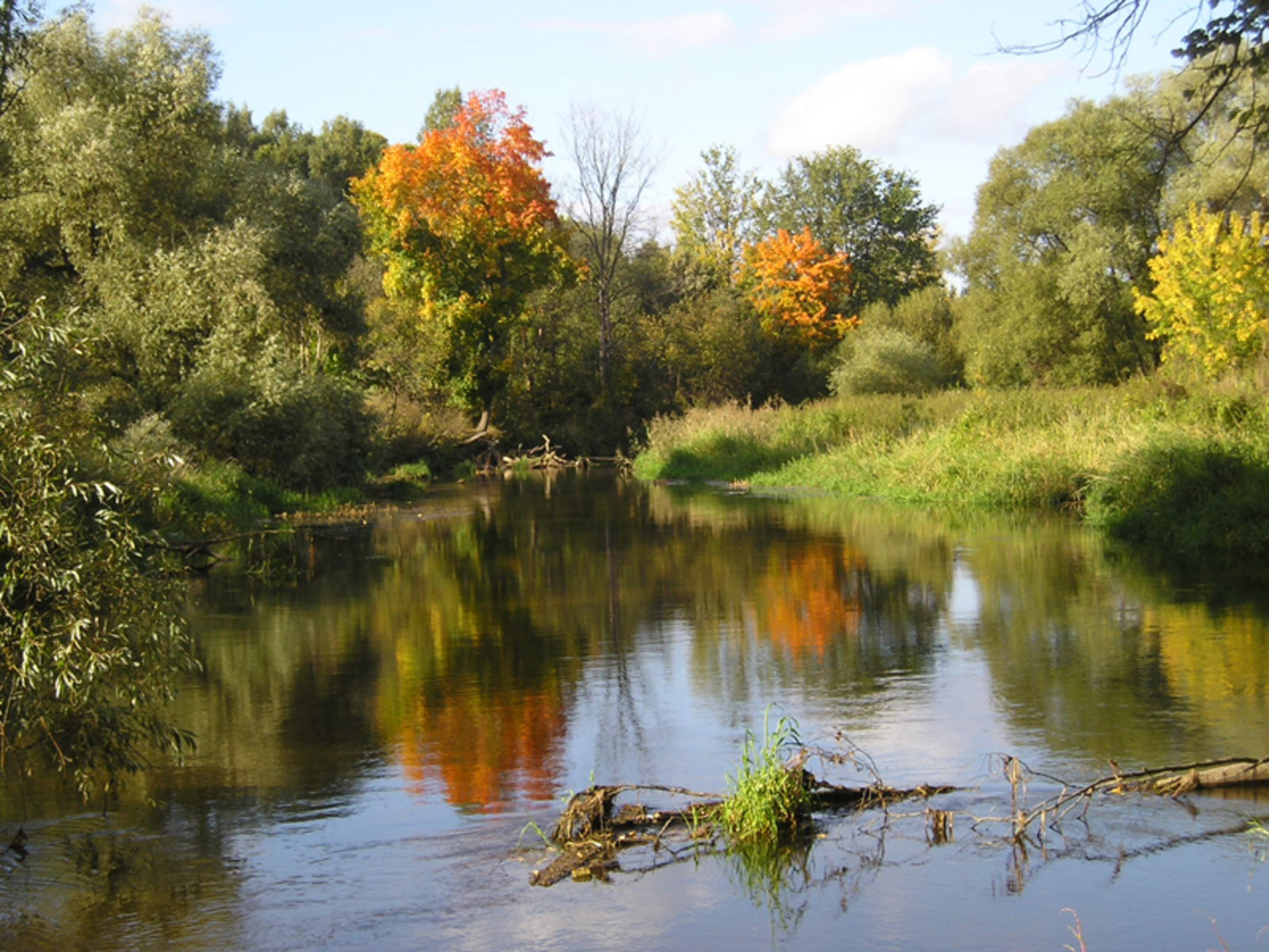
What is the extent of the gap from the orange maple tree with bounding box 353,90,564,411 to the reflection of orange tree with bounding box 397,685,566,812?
129 ft

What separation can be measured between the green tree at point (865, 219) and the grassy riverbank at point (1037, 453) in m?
21.2

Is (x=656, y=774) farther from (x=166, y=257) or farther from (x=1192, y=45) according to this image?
(x=166, y=257)

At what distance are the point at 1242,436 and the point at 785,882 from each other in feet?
55.5

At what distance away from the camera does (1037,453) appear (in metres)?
27.8

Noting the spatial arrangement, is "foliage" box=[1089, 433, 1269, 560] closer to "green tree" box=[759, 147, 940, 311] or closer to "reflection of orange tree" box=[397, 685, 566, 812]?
"reflection of orange tree" box=[397, 685, 566, 812]

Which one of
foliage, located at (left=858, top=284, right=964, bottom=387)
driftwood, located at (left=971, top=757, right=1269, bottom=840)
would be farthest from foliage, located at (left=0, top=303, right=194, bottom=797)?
foliage, located at (left=858, top=284, right=964, bottom=387)


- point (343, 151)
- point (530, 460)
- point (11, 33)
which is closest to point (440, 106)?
point (343, 151)

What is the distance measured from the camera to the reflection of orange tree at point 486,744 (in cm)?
877

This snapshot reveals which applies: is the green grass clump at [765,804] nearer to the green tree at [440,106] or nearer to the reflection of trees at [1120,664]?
the reflection of trees at [1120,664]

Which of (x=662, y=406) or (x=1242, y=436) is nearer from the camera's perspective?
(x=1242, y=436)

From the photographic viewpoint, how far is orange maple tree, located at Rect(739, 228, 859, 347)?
59.2m

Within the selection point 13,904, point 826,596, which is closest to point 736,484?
point 826,596

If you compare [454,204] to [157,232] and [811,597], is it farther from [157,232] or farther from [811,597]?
[811,597]

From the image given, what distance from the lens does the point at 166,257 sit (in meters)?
28.9
